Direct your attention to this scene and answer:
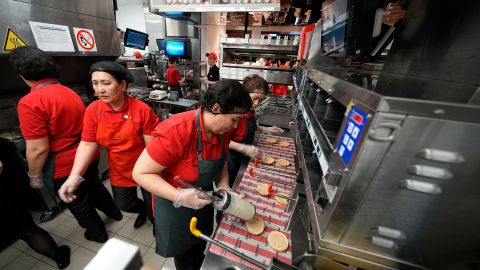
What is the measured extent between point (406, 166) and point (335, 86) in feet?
1.52

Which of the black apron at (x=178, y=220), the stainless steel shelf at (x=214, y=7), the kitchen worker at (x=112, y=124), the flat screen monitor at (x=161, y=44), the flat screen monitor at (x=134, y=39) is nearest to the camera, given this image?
the black apron at (x=178, y=220)

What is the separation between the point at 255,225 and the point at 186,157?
715mm

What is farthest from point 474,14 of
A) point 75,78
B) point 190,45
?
point 190,45

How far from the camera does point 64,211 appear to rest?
279 cm

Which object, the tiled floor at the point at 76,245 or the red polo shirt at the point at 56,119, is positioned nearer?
the red polo shirt at the point at 56,119

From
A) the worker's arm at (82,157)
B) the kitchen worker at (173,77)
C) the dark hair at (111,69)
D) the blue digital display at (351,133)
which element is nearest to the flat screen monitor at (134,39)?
the kitchen worker at (173,77)

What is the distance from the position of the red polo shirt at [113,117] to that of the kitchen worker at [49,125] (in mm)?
244

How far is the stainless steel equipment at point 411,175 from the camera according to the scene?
1.50 ft

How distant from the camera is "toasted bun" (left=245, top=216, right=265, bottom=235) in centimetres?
131

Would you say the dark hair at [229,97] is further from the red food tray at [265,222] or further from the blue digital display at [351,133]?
the red food tray at [265,222]

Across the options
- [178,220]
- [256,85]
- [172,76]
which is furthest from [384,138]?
[172,76]

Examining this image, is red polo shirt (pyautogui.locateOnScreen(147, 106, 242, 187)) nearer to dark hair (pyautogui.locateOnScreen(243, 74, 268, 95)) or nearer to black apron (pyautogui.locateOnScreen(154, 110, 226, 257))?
black apron (pyautogui.locateOnScreen(154, 110, 226, 257))

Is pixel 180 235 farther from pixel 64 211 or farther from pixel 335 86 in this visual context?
pixel 64 211

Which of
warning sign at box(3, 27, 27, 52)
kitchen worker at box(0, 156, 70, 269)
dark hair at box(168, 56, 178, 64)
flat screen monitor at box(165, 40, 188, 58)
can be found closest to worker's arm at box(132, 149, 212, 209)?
kitchen worker at box(0, 156, 70, 269)
